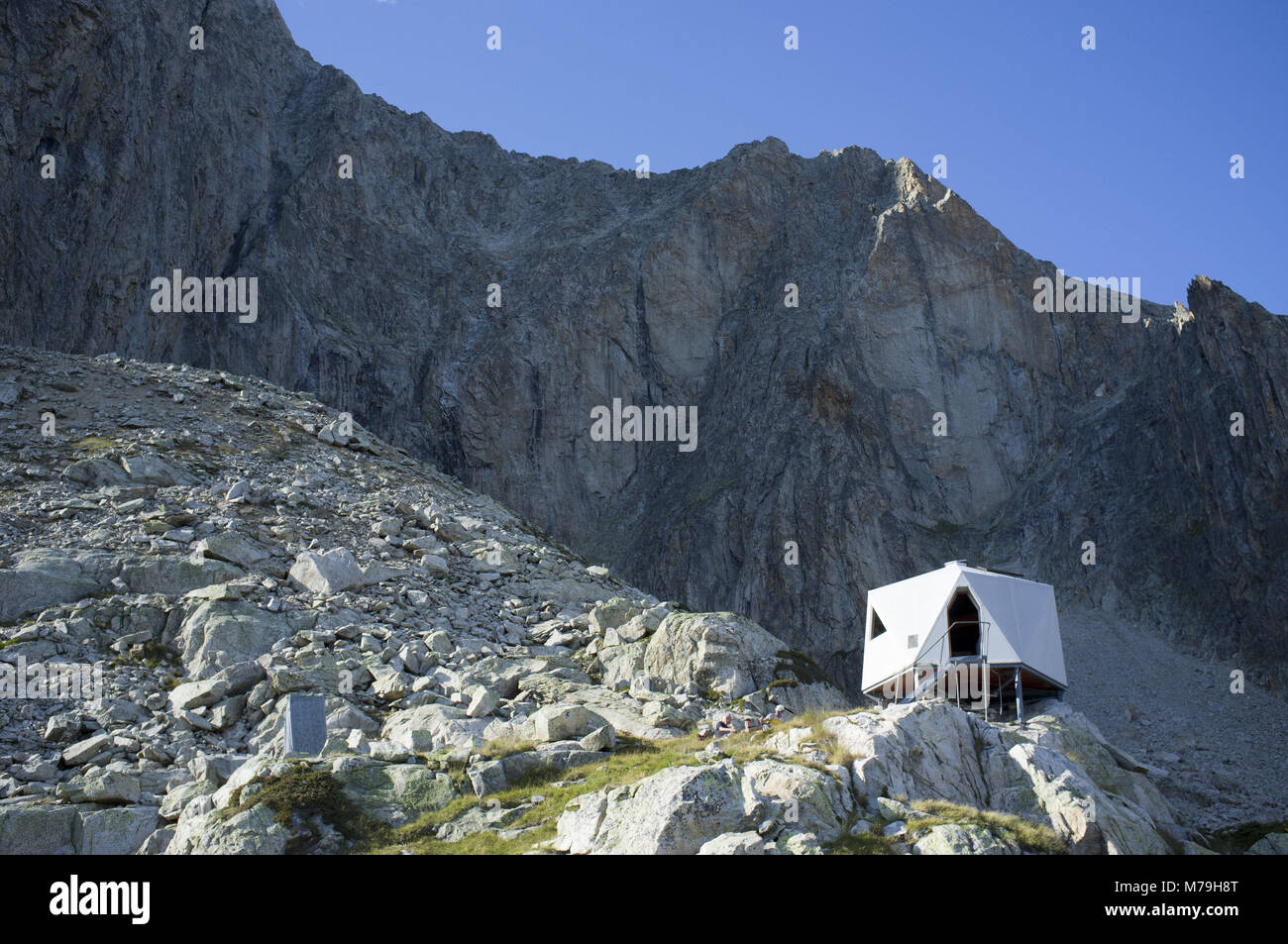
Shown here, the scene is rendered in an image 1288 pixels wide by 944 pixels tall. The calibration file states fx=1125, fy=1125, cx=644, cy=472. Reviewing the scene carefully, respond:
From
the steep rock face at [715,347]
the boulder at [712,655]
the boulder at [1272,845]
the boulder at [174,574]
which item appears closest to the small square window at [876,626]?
the boulder at [712,655]

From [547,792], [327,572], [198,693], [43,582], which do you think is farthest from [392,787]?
[43,582]

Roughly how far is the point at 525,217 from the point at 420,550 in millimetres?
84004

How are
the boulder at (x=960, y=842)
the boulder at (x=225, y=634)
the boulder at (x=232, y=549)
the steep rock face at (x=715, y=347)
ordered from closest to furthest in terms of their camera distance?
the boulder at (x=960, y=842), the boulder at (x=225, y=634), the boulder at (x=232, y=549), the steep rock face at (x=715, y=347)

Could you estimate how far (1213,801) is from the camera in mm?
56688

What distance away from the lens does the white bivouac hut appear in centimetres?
3444

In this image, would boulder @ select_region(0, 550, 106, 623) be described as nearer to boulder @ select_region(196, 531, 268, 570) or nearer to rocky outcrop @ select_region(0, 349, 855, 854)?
rocky outcrop @ select_region(0, 349, 855, 854)

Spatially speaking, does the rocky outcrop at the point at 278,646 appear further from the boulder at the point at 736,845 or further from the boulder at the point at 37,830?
the boulder at the point at 736,845

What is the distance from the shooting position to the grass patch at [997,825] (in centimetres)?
1458

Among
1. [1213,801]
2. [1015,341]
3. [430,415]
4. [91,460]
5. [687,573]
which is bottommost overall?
[1213,801]

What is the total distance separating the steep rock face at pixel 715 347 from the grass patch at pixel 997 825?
63.2m

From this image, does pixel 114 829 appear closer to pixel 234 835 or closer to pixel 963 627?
pixel 234 835
